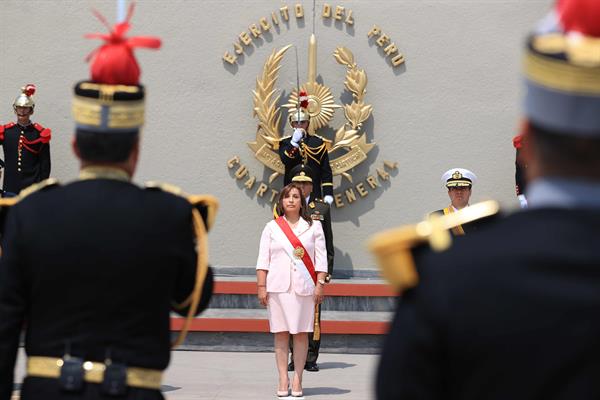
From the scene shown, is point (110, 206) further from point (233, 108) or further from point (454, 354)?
point (233, 108)

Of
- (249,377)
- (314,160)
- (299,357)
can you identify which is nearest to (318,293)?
(299,357)

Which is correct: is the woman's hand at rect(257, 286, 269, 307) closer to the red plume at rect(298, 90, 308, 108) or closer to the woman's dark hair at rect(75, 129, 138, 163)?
the red plume at rect(298, 90, 308, 108)

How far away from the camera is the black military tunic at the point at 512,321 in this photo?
6.58 ft

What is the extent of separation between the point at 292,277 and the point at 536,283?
7.21m

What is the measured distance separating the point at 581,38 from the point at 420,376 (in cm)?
58

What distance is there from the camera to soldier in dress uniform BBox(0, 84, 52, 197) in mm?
13344

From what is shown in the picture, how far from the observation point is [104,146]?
365 cm

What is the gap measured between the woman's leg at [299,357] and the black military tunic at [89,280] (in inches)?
214

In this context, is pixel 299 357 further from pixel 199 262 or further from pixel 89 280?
pixel 89 280

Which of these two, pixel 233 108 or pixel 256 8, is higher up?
pixel 256 8

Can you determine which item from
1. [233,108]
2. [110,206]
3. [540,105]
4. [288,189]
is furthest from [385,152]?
[540,105]

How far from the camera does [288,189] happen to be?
945cm

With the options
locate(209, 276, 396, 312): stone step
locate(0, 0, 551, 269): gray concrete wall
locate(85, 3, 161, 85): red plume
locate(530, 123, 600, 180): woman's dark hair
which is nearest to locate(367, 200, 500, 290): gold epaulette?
locate(530, 123, 600, 180): woman's dark hair

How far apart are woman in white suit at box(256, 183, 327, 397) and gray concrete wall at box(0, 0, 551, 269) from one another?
4.18m
